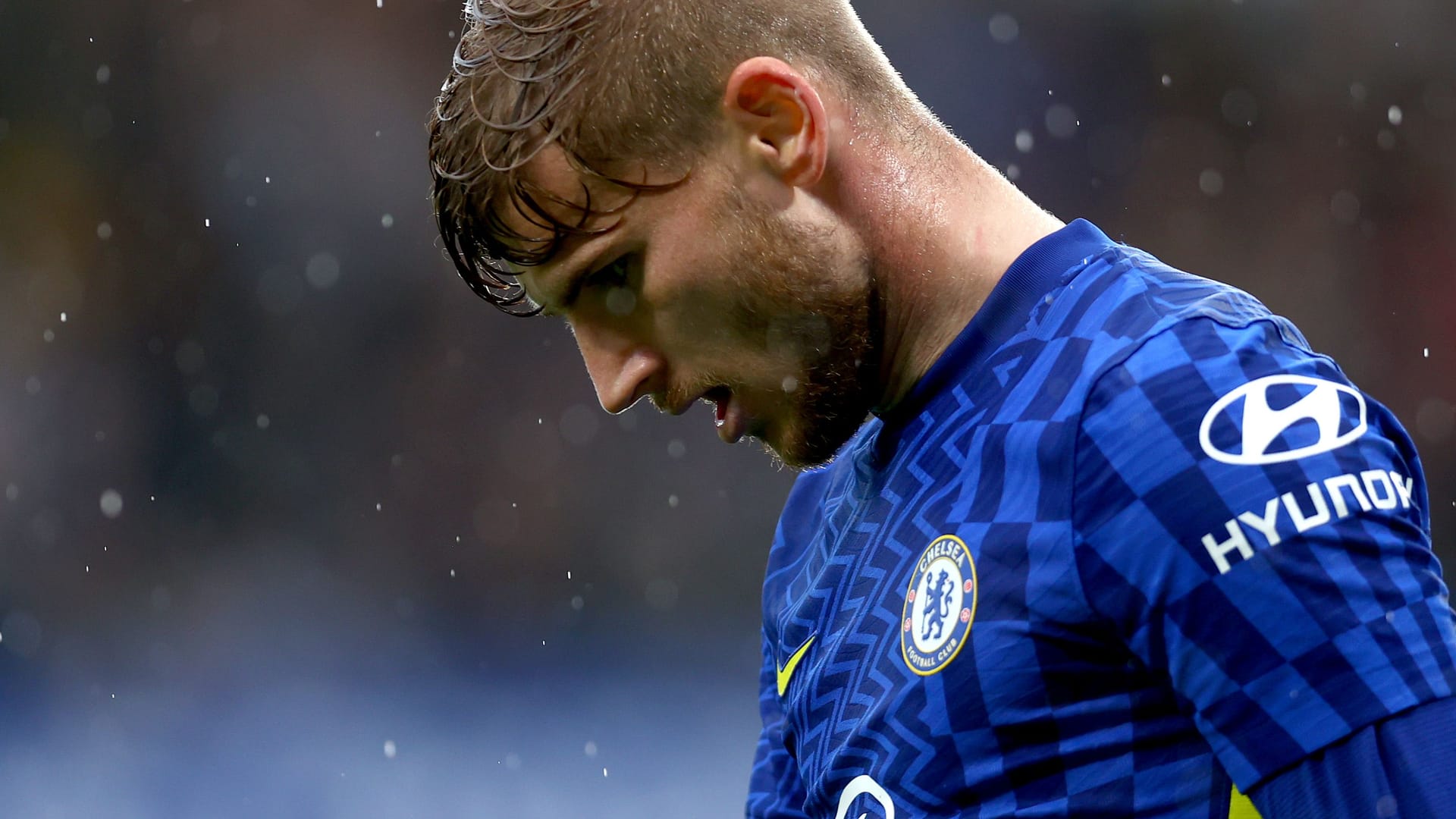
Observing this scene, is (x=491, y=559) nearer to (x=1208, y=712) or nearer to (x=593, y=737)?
(x=593, y=737)

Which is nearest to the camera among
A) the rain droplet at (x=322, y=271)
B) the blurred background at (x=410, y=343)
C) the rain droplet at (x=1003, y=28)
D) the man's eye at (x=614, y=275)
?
the man's eye at (x=614, y=275)

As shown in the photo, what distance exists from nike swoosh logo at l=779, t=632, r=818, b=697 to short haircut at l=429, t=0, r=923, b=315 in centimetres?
45

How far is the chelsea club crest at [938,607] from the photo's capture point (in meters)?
1.01

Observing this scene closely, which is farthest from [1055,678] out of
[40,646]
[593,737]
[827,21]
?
[40,646]

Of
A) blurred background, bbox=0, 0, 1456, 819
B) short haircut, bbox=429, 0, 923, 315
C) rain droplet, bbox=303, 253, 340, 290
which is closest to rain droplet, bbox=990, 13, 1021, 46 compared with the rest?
blurred background, bbox=0, 0, 1456, 819

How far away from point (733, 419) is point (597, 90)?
1.13 ft

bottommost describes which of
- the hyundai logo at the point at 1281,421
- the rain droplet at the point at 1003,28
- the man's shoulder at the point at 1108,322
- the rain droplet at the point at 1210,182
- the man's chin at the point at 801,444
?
the hyundai logo at the point at 1281,421

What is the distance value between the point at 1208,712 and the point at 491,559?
4.51 meters

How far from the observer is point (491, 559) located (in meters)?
5.19

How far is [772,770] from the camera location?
1.46 m

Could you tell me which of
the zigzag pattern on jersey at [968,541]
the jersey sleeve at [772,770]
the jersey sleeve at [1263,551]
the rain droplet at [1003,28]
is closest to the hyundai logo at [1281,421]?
the jersey sleeve at [1263,551]

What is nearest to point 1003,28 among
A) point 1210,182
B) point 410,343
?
point 1210,182

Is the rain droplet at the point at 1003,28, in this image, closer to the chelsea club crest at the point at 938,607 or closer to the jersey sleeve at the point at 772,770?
the jersey sleeve at the point at 772,770

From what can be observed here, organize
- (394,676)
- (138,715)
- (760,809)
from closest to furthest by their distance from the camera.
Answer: (760,809), (138,715), (394,676)
